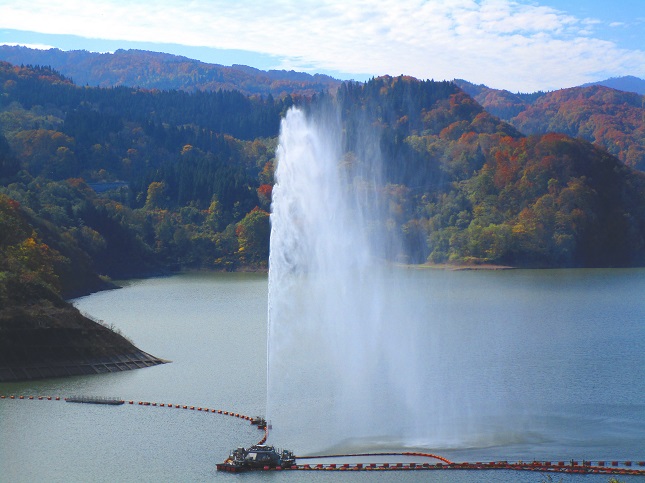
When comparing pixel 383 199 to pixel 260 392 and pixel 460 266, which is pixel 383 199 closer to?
pixel 460 266

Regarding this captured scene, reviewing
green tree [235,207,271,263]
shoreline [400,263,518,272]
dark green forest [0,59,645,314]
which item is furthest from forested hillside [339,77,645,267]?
green tree [235,207,271,263]

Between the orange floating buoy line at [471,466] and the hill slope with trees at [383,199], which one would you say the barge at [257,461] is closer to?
the orange floating buoy line at [471,466]

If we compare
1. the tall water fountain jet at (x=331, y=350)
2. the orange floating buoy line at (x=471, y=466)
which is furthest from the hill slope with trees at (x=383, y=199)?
the orange floating buoy line at (x=471, y=466)

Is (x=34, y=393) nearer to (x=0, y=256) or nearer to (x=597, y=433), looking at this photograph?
(x=0, y=256)

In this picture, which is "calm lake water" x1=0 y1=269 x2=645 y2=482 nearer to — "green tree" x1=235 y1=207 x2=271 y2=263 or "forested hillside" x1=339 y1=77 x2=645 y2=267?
"forested hillside" x1=339 y1=77 x2=645 y2=267

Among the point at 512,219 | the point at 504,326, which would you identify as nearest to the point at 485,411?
the point at 504,326
